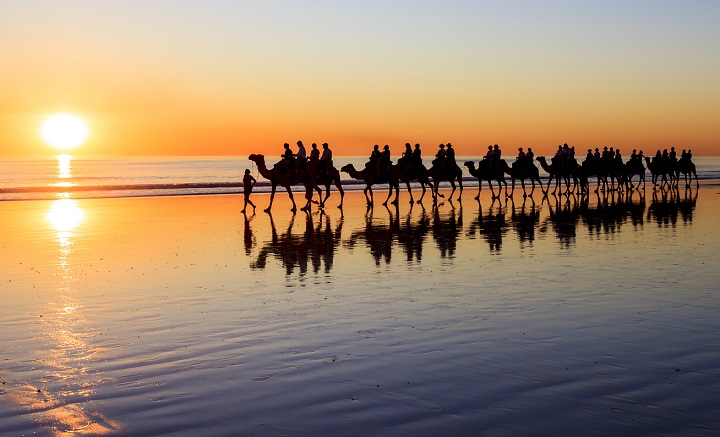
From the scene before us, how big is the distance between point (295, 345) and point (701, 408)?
408 centimetres

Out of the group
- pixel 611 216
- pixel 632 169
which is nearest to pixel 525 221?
pixel 611 216

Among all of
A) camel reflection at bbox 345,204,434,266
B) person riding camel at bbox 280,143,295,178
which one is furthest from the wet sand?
person riding camel at bbox 280,143,295,178

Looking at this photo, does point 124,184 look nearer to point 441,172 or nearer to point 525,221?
point 441,172

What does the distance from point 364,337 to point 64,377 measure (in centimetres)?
312

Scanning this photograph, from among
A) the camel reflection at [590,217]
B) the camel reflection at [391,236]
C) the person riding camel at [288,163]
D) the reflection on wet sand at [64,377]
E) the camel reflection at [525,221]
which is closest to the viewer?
the reflection on wet sand at [64,377]

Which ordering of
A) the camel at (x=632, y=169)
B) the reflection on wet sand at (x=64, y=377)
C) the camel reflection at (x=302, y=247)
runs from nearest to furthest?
1. the reflection on wet sand at (x=64, y=377)
2. the camel reflection at (x=302, y=247)
3. the camel at (x=632, y=169)

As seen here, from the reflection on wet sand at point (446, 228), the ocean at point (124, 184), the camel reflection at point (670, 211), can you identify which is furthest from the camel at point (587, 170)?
the ocean at point (124, 184)

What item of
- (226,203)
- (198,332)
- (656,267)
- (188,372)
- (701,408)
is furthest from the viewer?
(226,203)

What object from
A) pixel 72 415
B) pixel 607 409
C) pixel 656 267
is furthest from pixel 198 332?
pixel 656 267

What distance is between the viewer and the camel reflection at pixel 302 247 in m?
Result: 16.6

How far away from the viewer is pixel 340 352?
8.96 m

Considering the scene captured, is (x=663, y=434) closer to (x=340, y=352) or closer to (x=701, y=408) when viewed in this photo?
(x=701, y=408)

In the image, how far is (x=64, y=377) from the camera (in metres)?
8.09

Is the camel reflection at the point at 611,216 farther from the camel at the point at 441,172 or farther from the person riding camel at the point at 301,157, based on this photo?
the person riding camel at the point at 301,157
